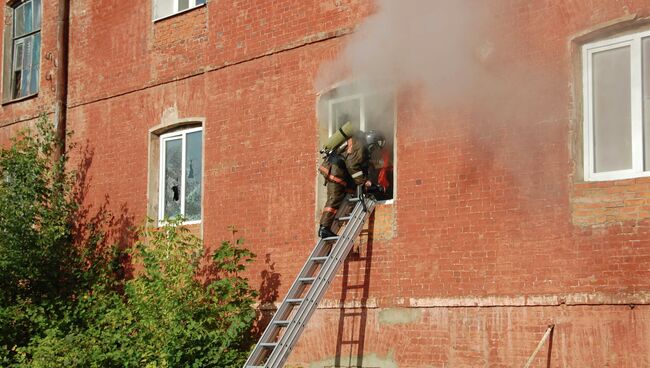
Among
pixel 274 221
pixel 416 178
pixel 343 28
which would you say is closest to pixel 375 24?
pixel 343 28

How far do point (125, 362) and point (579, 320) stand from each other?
6.06 meters

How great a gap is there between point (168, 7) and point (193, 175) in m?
2.61

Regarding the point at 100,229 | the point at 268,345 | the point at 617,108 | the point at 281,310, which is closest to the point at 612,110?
the point at 617,108

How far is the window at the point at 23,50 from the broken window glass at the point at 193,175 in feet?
14.0

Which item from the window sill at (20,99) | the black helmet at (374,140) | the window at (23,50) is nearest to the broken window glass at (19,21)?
the window at (23,50)

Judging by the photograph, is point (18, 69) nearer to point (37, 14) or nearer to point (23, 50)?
point (23, 50)

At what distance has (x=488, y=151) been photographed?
35.6 ft

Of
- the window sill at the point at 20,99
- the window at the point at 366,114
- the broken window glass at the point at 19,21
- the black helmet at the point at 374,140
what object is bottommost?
the black helmet at the point at 374,140

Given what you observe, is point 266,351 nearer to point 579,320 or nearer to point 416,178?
point 416,178

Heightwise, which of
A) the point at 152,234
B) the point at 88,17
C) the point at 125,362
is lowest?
the point at 125,362

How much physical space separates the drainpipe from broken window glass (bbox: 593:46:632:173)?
9394 mm

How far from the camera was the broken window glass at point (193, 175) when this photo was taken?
14.8 m

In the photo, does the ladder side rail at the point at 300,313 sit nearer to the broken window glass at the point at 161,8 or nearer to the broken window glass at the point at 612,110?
the broken window glass at the point at 612,110

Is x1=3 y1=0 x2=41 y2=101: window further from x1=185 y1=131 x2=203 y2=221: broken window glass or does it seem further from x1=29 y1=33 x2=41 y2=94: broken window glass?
x1=185 y1=131 x2=203 y2=221: broken window glass
